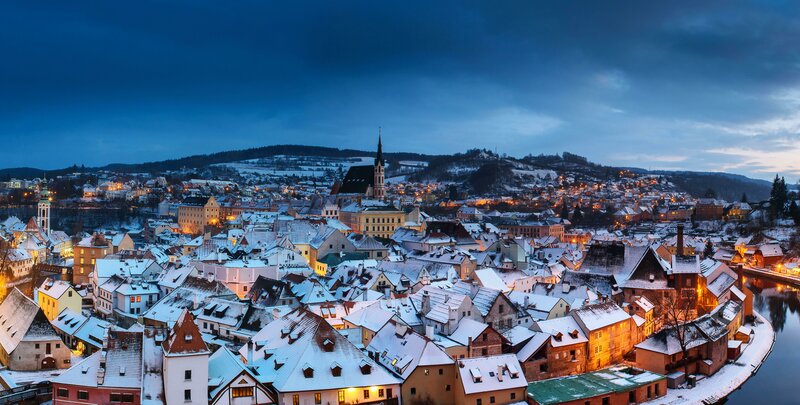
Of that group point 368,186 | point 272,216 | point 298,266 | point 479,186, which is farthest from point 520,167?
point 298,266

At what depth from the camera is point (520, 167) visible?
18238cm

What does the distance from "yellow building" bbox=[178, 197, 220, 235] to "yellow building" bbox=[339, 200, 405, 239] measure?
2313 centimetres

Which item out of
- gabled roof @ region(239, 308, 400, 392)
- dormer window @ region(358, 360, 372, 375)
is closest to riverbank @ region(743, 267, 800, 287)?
dormer window @ region(358, 360, 372, 375)

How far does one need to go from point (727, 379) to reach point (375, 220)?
44397 millimetres

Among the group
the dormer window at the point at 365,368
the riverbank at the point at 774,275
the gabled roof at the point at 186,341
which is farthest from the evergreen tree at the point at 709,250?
the gabled roof at the point at 186,341

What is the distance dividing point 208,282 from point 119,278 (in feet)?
29.1

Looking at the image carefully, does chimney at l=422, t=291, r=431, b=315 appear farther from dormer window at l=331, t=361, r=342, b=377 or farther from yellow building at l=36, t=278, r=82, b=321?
yellow building at l=36, t=278, r=82, b=321

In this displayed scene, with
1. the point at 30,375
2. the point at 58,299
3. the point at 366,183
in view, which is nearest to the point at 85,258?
the point at 58,299

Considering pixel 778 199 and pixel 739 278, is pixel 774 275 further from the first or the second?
pixel 778 199

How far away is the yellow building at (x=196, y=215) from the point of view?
8319 cm

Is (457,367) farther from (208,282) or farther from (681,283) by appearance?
(681,283)

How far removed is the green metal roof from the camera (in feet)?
75.7

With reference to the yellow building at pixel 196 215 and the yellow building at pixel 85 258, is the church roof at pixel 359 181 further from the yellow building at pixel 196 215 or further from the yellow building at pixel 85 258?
the yellow building at pixel 85 258

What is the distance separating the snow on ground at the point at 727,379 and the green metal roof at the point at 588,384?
108cm
